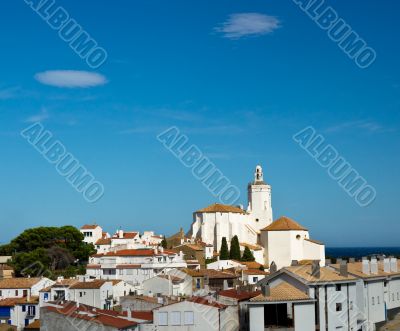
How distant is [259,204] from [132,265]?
43.1m

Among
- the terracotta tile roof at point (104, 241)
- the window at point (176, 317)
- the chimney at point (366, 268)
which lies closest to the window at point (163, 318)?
the window at point (176, 317)

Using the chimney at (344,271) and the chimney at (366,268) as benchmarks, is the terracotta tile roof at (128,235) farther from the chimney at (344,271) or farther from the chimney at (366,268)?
the chimney at (344,271)

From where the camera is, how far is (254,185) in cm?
10338

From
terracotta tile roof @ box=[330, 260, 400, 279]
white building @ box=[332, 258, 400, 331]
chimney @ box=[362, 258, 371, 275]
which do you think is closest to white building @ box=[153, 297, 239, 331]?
white building @ box=[332, 258, 400, 331]

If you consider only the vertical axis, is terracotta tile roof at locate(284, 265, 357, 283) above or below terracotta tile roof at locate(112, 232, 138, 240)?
below

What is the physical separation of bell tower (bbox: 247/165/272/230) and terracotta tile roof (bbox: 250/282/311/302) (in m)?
64.5

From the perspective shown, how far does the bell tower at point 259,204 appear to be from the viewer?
10188cm

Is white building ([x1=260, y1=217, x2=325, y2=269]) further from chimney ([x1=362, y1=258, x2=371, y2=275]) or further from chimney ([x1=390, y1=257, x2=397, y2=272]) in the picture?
chimney ([x1=362, y1=258, x2=371, y2=275])

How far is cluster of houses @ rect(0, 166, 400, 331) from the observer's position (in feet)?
118

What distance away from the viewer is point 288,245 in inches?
3521

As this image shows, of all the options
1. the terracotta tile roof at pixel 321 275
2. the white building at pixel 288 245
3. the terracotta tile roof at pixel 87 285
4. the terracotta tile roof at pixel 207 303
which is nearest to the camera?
the terracotta tile roof at pixel 321 275

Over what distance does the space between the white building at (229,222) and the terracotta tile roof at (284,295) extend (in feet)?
188

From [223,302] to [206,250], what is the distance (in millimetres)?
45826

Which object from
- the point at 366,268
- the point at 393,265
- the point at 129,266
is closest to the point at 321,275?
the point at 366,268
